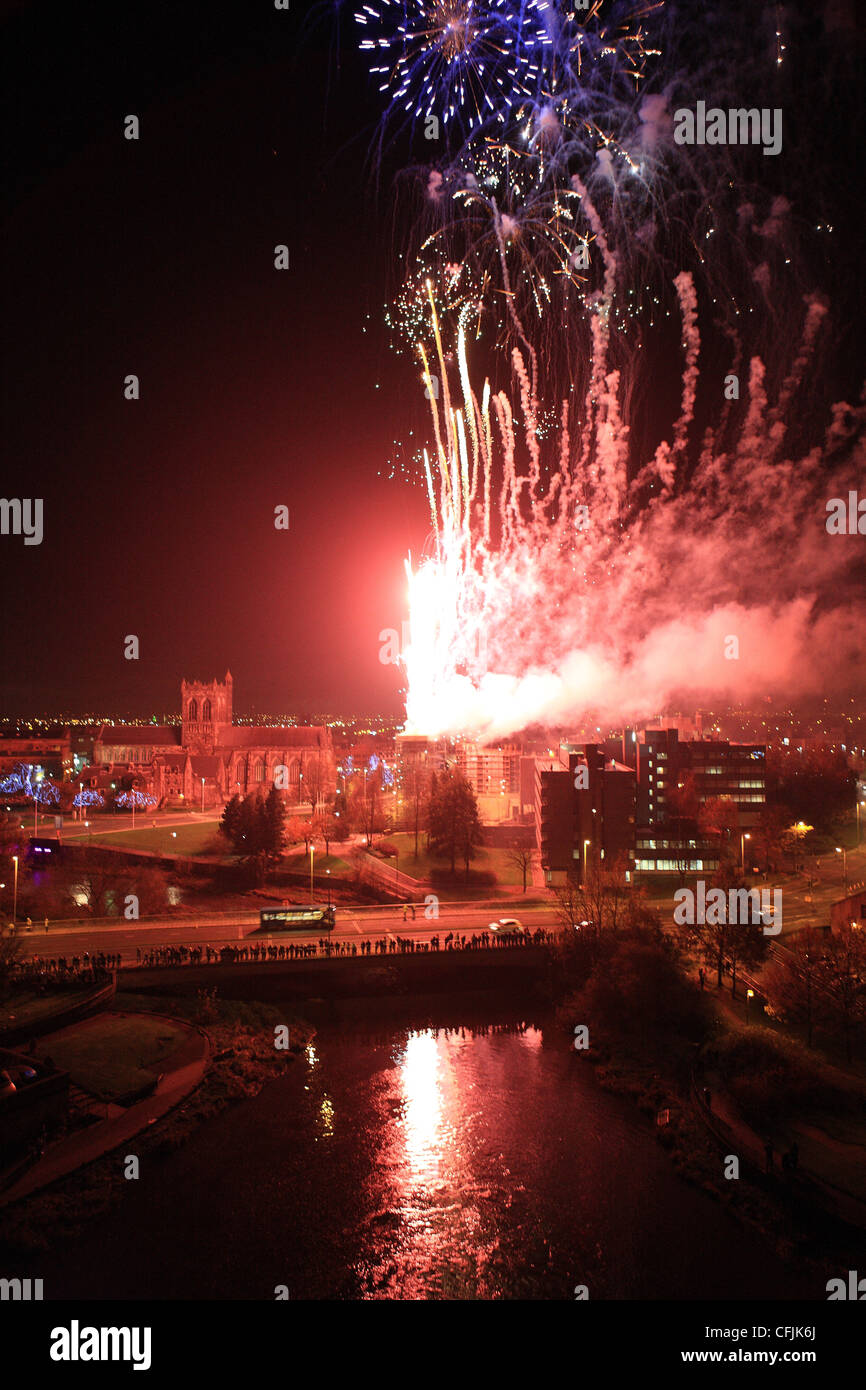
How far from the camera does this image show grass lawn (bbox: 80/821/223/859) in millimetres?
40469

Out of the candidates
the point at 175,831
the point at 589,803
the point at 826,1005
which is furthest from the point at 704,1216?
the point at 175,831

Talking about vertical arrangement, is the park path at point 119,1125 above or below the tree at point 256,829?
below

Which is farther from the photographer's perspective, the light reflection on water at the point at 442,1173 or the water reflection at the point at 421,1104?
the water reflection at the point at 421,1104

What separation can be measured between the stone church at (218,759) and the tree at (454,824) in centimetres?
2119

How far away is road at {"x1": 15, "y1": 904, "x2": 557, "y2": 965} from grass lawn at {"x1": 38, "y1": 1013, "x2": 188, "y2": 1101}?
3959mm

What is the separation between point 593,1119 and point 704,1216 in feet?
12.8

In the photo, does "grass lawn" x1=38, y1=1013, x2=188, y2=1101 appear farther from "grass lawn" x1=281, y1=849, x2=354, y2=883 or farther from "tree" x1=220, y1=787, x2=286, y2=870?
"grass lawn" x1=281, y1=849, x2=354, y2=883

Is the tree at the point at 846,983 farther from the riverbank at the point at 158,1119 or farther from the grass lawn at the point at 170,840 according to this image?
the grass lawn at the point at 170,840

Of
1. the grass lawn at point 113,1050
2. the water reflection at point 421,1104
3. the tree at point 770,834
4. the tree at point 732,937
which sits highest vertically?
the tree at point 770,834

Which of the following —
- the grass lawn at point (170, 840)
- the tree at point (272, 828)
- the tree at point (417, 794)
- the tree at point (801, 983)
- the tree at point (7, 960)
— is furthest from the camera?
the tree at point (417, 794)

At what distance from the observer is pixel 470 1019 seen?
23.5 m

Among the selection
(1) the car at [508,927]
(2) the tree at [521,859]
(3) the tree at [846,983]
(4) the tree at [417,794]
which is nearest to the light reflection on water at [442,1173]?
(1) the car at [508,927]

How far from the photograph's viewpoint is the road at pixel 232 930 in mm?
24938
